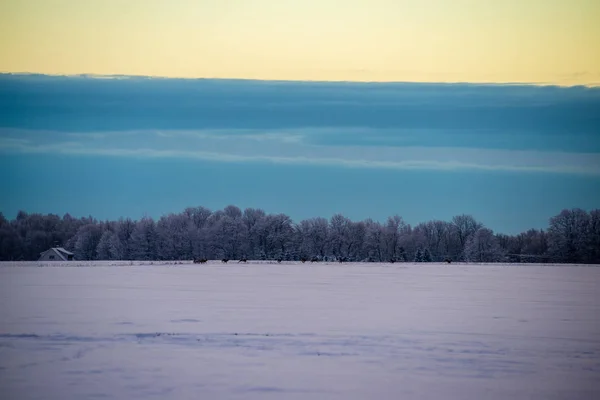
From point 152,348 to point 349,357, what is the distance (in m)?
3.31

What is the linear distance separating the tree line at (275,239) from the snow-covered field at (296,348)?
62.4 m

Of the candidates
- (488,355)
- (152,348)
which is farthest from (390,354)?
(152,348)

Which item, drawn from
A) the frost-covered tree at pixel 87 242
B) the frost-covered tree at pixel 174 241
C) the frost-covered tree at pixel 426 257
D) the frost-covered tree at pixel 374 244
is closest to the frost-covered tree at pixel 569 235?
the frost-covered tree at pixel 426 257

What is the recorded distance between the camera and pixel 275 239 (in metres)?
89.9

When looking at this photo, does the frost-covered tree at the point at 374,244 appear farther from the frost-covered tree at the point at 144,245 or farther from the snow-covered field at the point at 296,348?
the snow-covered field at the point at 296,348

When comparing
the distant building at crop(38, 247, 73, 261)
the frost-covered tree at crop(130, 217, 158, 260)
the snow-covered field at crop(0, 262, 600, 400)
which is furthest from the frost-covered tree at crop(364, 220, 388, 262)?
the snow-covered field at crop(0, 262, 600, 400)

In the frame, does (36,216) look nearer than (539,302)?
No

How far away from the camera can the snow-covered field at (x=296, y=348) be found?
9.80 metres

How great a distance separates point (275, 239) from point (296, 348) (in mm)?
77453

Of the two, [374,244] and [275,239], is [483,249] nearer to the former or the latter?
[374,244]

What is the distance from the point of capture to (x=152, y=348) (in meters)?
12.5

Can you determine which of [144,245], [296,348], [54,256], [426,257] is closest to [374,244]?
[426,257]

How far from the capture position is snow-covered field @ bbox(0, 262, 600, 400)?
32.2 ft

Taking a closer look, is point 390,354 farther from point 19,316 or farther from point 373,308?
point 19,316
